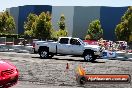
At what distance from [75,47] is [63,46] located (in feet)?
3.34

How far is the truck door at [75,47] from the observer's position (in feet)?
94.4

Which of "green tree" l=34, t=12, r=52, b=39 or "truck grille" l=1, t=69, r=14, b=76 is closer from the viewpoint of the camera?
"truck grille" l=1, t=69, r=14, b=76

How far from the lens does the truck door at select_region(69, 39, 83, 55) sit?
2877 cm

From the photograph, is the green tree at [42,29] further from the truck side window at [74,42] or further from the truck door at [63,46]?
the truck side window at [74,42]

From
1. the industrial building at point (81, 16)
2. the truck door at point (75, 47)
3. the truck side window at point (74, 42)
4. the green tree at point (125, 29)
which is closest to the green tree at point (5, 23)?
the industrial building at point (81, 16)

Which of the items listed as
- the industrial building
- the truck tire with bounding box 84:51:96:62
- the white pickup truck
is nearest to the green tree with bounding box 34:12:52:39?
the industrial building

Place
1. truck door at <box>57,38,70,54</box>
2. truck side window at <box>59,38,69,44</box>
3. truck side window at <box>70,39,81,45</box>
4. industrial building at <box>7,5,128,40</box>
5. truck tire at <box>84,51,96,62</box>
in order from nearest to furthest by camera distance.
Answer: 1. truck tire at <box>84,51,96,62</box>
2. truck side window at <box>70,39,81,45</box>
3. truck door at <box>57,38,70,54</box>
4. truck side window at <box>59,38,69,44</box>
5. industrial building at <box>7,5,128,40</box>

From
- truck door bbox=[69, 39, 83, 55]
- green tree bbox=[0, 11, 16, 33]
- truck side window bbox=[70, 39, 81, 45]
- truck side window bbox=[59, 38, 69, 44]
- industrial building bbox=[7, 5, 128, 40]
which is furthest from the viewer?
industrial building bbox=[7, 5, 128, 40]

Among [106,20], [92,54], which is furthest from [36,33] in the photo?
[92,54]

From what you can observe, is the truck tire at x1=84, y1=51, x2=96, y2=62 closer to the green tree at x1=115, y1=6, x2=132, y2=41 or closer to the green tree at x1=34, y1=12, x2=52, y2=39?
the green tree at x1=115, y1=6, x2=132, y2=41

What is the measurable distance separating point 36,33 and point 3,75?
70305mm

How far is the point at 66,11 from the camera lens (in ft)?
389

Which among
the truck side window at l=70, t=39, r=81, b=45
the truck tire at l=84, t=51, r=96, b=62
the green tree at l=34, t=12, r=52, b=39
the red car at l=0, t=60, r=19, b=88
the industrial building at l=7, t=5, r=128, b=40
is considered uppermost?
the industrial building at l=7, t=5, r=128, b=40

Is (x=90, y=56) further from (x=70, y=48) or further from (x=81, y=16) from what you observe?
(x=81, y=16)
